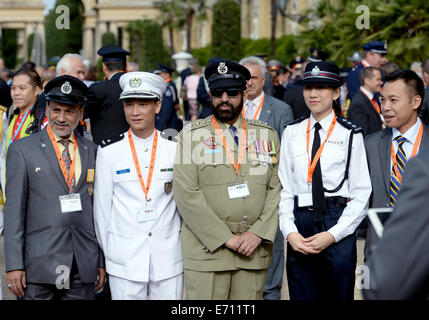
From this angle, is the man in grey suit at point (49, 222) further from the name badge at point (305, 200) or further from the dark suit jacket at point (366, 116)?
the dark suit jacket at point (366, 116)

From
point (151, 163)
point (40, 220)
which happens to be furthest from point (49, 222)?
point (151, 163)

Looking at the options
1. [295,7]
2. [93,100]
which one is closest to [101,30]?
[295,7]

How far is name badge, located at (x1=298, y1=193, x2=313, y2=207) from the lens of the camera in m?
4.51

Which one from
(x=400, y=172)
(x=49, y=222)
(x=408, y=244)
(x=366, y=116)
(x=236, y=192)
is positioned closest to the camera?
(x=408, y=244)

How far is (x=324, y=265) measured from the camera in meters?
4.54

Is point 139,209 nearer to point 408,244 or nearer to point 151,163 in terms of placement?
point 151,163

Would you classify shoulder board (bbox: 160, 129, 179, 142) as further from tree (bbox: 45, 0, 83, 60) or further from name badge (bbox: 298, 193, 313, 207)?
tree (bbox: 45, 0, 83, 60)

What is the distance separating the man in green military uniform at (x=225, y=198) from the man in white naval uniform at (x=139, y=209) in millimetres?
107

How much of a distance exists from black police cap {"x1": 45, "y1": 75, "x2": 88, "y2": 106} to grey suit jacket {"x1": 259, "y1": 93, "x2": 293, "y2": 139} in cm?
231

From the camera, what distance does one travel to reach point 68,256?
4.34 m

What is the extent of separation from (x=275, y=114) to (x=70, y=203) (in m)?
2.78

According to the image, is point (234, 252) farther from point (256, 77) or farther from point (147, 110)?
point (256, 77)

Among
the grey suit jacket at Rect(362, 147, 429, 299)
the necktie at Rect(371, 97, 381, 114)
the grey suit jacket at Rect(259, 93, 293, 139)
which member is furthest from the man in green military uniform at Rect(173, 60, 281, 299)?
the necktie at Rect(371, 97, 381, 114)

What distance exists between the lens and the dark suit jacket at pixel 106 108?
22.3 ft
